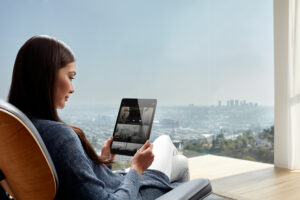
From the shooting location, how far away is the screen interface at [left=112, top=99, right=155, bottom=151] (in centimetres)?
131

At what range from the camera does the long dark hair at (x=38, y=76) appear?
0.96 metres

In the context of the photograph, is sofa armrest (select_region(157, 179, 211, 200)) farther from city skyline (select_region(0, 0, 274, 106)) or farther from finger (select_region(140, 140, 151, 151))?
city skyline (select_region(0, 0, 274, 106))

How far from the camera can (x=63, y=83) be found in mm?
1014

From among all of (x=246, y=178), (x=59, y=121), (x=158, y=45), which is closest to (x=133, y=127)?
(x=59, y=121)

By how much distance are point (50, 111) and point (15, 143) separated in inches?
11.1

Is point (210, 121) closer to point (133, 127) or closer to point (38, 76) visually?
point (133, 127)

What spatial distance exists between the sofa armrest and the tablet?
301 millimetres

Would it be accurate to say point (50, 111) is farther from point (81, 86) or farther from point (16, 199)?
point (81, 86)

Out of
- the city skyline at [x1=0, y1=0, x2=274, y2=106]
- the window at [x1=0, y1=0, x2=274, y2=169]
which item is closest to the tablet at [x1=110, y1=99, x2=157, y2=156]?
the city skyline at [x1=0, y1=0, x2=274, y2=106]

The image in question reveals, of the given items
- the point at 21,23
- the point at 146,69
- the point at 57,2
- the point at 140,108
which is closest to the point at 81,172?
the point at 140,108

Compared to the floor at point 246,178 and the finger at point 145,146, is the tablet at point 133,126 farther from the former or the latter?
the floor at point 246,178

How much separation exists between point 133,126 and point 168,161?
261mm

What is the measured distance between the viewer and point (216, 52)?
482 cm

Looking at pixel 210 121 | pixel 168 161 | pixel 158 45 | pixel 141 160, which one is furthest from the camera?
pixel 210 121
